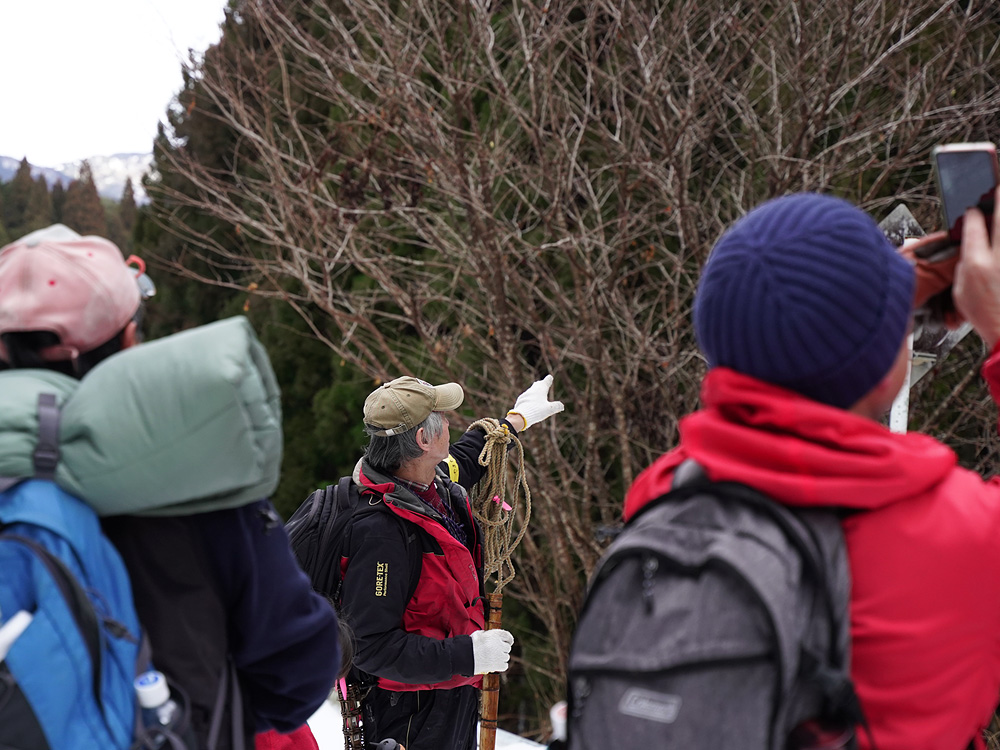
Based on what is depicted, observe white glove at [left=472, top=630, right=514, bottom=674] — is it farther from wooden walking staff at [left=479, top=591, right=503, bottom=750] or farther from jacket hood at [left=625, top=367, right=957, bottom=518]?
jacket hood at [left=625, top=367, right=957, bottom=518]

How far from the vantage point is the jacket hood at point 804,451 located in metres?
0.92

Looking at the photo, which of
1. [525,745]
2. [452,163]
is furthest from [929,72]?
[525,745]

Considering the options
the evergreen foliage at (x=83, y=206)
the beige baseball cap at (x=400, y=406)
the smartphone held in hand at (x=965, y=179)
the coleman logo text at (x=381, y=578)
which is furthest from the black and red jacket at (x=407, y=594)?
the evergreen foliage at (x=83, y=206)

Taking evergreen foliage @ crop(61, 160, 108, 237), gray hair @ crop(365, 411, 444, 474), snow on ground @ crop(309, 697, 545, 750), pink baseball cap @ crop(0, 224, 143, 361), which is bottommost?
snow on ground @ crop(309, 697, 545, 750)

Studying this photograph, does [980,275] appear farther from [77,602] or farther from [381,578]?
[381,578]

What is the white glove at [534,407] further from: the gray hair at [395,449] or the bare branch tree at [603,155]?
the bare branch tree at [603,155]

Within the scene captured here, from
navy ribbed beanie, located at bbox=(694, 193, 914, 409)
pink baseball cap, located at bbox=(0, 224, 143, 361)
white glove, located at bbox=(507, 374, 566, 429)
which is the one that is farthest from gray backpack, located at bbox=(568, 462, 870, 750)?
white glove, located at bbox=(507, 374, 566, 429)

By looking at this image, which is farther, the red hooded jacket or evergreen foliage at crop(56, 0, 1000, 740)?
evergreen foliage at crop(56, 0, 1000, 740)

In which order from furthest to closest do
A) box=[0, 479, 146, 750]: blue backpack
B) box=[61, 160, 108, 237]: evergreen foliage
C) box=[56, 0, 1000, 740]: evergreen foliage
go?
1. box=[61, 160, 108, 237]: evergreen foliage
2. box=[56, 0, 1000, 740]: evergreen foliage
3. box=[0, 479, 146, 750]: blue backpack

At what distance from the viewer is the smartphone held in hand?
43.2 inches

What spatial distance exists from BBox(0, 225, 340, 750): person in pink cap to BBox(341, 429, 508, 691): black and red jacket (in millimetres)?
1090

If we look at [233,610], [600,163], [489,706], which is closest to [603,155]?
[600,163]

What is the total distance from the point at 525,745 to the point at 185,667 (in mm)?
3522

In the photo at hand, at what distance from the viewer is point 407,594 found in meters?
2.54
